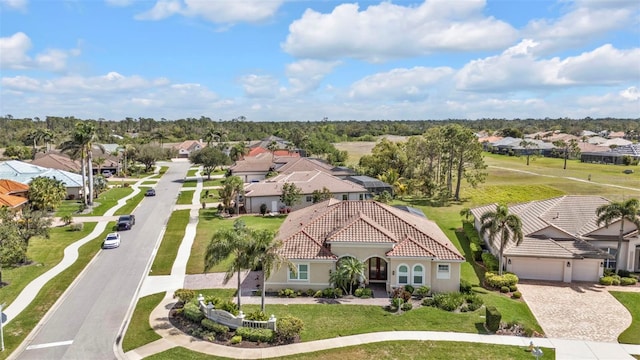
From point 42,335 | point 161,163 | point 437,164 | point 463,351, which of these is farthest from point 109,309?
point 161,163

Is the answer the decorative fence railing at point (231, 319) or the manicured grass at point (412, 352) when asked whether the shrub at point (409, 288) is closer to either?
the manicured grass at point (412, 352)

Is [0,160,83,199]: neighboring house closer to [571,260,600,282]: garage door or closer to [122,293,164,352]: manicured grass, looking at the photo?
[122,293,164,352]: manicured grass

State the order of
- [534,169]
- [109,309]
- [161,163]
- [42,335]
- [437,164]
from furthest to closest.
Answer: [161,163] < [534,169] < [437,164] < [109,309] < [42,335]

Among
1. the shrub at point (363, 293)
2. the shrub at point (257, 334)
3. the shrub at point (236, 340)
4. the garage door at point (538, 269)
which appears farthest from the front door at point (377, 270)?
the shrub at point (236, 340)

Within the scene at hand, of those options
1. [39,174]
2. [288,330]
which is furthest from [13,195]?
[288,330]

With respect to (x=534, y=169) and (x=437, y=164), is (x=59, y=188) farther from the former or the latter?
(x=534, y=169)

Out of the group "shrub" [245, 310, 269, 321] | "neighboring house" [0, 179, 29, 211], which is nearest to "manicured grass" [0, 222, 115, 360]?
"shrub" [245, 310, 269, 321]

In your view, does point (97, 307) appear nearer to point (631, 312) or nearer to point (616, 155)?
point (631, 312)
